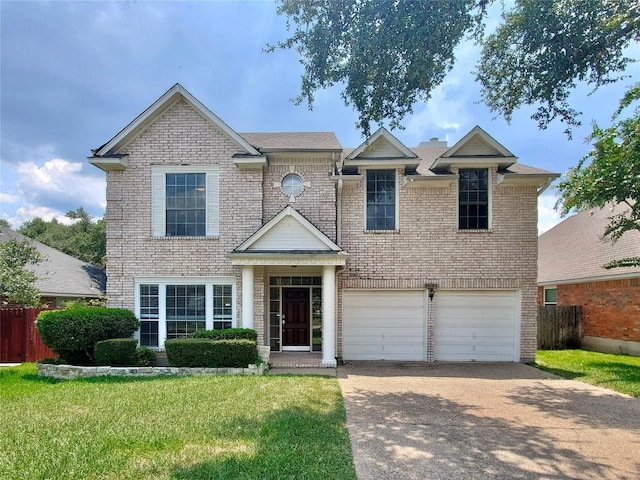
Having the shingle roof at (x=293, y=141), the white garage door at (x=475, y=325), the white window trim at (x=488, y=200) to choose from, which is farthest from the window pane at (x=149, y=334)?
the white window trim at (x=488, y=200)

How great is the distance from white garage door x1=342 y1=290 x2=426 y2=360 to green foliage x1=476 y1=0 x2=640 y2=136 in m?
6.47

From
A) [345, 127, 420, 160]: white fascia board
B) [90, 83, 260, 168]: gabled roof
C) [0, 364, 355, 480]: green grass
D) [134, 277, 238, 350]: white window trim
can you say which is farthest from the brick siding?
[90, 83, 260, 168]: gabled roof

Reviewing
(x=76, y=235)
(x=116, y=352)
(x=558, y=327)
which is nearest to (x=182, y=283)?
(x=116, y=352)

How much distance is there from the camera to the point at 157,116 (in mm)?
12039

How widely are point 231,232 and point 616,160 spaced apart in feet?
35.4

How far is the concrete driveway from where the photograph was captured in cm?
480

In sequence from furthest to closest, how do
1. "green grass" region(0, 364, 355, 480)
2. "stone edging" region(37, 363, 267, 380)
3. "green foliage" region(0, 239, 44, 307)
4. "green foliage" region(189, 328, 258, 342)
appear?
"green foliage" region(0, 239, 44, 307), "green foliage" region(189, 328, 258, 342), "stone edging" region(37, 363, 267, 380), "green grass" region(0, 364, 355, 480)

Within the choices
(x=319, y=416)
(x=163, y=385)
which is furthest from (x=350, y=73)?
(x=163, y=385)

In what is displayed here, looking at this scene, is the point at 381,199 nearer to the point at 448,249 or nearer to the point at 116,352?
the point at 448,249

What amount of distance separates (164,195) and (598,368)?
1396cm

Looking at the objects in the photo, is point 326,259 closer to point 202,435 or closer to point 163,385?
point 163,385

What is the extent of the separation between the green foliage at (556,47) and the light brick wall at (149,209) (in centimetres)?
723

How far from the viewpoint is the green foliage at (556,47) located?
7.72 metres

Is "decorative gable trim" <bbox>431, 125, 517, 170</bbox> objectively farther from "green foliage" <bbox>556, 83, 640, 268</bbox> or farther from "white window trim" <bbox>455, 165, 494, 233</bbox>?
"green foliage" <bbox>556, 83, 640, 268</bbox>
